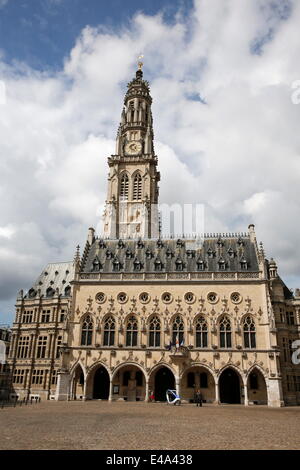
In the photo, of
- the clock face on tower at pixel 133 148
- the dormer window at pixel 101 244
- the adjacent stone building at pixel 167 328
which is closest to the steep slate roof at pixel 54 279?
the adjacent stone building at pixel 167 328

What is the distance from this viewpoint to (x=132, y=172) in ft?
255

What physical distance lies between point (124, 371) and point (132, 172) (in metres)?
44.6

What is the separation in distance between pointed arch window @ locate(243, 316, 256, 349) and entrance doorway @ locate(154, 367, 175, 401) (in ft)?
33.7

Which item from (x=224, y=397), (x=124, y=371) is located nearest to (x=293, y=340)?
(x=224, y=397)

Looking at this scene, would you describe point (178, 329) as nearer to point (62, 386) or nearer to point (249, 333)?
point (249, 333)

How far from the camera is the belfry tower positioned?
2847 inches

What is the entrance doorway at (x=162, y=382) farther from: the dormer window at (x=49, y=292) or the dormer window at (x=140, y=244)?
the dormer window at (x=49, y=292)

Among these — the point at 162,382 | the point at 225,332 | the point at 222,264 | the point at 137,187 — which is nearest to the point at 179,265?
the point at 222,264

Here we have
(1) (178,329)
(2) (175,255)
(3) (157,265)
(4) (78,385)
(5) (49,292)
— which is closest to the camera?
(1) (178,329)

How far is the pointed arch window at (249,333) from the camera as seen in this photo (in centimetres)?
4331

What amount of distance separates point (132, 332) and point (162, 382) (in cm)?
721

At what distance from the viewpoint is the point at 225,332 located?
4425 cm

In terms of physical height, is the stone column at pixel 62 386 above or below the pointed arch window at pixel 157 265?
below

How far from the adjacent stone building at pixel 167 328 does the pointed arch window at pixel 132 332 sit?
4.9 inches
